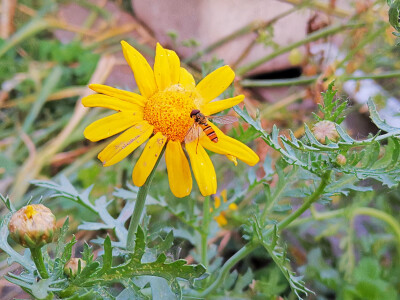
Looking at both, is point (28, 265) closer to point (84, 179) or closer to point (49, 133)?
point (84, 179)

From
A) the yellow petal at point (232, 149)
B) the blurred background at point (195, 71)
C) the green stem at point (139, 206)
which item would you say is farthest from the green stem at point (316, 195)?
the blurred background at point (195, 71)

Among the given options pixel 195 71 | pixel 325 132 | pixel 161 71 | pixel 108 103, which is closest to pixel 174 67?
pixel 161 71

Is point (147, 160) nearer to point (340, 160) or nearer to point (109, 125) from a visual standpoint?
point (109, 125)

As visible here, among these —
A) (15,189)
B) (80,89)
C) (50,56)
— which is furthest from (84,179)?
(50,56)

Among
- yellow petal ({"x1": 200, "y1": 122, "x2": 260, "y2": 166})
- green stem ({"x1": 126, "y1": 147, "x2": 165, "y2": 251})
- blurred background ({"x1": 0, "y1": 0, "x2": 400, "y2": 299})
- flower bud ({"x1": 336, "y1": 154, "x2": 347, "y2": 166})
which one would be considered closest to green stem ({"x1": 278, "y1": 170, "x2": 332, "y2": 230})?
flower bud ({"x1": 336, "y1": 154, "x2": 347, "y2": 166})

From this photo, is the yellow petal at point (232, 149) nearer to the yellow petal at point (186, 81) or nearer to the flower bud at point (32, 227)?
the yellow petal at point (186, 81)
